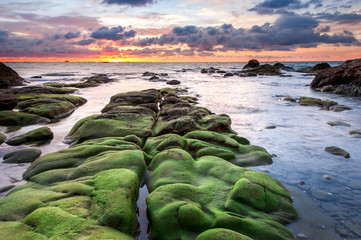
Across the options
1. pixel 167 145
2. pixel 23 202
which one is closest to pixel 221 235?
pixel 23 202

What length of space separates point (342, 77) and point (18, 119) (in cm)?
2966

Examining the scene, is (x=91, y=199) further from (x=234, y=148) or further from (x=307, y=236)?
(x=234, y=148)

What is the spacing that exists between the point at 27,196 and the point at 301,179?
624 centimetres

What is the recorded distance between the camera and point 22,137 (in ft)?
27.5

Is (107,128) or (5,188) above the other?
(107,128)

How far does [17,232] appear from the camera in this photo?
3.09 meters

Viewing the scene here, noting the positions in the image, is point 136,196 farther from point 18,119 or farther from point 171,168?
point 18,119

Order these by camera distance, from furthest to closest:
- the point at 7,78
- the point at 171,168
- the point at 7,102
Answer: the point at 7,78 < the point at 7,102 < the point at 171,168

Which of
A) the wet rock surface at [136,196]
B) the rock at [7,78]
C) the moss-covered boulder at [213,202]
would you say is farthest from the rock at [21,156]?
the rock at [7,78]

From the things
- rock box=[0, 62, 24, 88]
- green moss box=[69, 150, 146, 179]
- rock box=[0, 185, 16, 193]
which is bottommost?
rock box=[0, 185, 16, 193]

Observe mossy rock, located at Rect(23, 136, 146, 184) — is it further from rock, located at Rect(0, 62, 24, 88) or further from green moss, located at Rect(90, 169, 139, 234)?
rock, located at Rect(0, 62, 24, 88)

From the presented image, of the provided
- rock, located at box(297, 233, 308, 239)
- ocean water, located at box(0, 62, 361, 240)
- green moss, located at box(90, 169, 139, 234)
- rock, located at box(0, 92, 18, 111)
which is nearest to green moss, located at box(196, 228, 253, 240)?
green moss, located at box(90, 169, 139, 234)

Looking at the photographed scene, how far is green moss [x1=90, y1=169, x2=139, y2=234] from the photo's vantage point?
349 cm

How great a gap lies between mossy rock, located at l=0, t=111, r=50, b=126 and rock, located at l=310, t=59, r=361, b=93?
2638 centimetres
